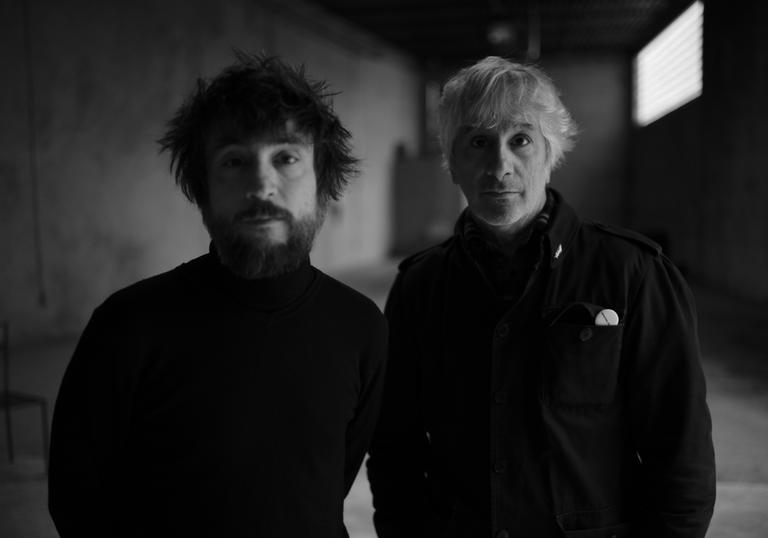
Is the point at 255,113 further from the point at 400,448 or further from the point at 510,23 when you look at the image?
the point at 510,23

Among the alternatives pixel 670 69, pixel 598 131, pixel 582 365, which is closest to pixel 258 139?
pixel 582 365

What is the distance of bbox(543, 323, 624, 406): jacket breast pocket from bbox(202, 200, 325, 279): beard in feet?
1.79

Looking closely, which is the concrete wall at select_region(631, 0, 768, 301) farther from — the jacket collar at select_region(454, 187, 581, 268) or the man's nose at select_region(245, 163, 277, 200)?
the man's nose at select_region(245, 163, 277, 200)

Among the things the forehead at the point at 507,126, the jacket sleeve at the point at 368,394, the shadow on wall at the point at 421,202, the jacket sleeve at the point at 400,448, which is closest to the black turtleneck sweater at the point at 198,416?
the jacket sleeve at the point at 368,394

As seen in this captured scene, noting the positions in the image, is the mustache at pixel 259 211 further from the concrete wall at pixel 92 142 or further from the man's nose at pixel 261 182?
the concrete wall at pixel 92 142

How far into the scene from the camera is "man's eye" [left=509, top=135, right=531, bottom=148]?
5.03 ft

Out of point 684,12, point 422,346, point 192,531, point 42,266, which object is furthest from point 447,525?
point 684,12

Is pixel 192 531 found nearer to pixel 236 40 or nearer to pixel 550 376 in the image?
pixel 550 376

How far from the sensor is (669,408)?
4.47 feet

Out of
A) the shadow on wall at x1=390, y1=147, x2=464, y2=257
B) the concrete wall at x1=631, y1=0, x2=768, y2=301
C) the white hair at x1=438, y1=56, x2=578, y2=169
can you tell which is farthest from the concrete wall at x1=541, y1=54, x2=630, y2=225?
the white hair at x1=438, y1=56, x2=578, y2=169

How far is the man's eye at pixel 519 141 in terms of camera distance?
1.53 metres

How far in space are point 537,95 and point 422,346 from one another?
603 mm

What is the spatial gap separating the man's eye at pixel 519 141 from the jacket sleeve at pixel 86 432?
2.96ft

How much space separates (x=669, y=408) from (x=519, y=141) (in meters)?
0.63
